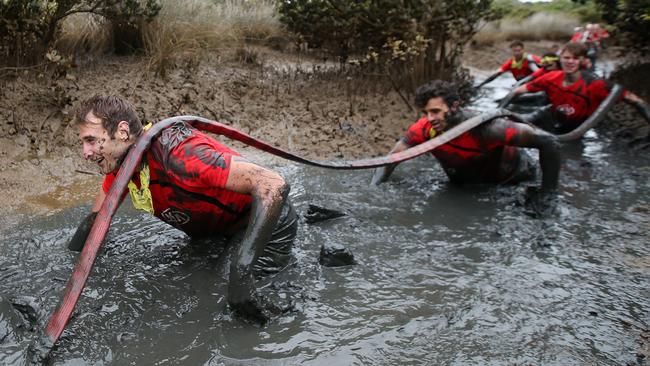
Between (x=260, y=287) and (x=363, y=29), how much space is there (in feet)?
17.1

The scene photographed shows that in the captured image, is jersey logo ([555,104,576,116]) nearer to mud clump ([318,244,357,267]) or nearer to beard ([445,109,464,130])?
beard ([445,109,464,130])

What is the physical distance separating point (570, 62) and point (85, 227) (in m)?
5.60

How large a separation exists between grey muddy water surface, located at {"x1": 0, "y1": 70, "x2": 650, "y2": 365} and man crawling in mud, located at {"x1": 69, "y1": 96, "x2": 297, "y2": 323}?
1.13 feet

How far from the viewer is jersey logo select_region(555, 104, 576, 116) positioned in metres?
7.32

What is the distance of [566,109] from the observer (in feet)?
24.1

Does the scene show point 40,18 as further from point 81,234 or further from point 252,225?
point 252,225

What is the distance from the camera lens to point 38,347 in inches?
112

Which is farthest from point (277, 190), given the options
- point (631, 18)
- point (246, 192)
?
point (631, 18)

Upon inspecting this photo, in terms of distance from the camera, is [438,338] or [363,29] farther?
[363,29]

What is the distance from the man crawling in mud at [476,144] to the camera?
16.4 feet

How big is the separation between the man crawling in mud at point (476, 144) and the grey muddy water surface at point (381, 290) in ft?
1.31

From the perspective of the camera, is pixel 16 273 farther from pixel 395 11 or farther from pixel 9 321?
pixel 395 11

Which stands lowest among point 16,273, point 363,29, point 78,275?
point 16,273

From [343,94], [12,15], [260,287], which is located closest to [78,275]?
[260,287]
